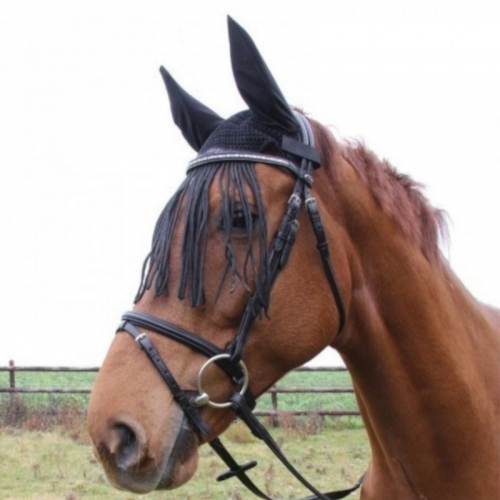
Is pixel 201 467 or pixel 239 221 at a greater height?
pixel 239 221

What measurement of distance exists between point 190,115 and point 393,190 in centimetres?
96

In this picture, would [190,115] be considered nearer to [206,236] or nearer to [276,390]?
[206,236]

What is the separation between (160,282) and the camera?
2.30 metres

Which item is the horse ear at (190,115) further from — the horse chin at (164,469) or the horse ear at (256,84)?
the horse chin at (164,469)

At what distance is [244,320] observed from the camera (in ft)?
7.54

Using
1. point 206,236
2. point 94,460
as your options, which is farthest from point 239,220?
point 94,460

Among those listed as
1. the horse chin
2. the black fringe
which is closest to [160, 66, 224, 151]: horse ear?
the black fringe

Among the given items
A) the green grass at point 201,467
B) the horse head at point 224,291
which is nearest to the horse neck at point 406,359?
the horse head at point 224,291

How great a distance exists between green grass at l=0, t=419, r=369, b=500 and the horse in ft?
16.6

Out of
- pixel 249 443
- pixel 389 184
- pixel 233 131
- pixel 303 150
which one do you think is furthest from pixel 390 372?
pixel 249 443

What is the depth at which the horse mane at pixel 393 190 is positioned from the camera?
2.69m

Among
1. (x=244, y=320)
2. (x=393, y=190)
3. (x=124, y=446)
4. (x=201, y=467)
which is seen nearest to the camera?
(x=124, y=446)

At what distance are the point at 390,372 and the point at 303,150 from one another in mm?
990

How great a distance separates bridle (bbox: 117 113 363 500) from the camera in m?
2.23
